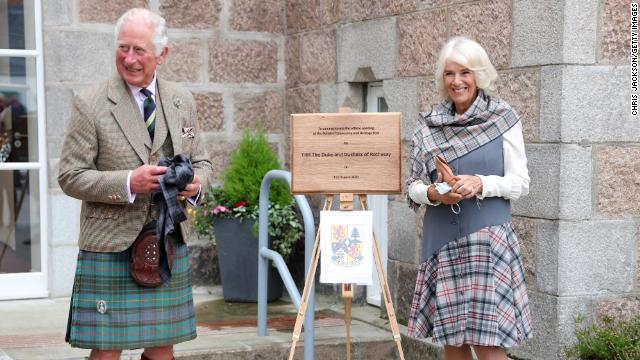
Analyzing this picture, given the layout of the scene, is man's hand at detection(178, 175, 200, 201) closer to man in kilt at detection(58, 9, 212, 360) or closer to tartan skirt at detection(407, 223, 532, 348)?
man in kilt at detection(58, 9, 212, 360)

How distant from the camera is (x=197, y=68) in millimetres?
6129

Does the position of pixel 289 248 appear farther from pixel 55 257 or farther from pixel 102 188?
pixel 102 188

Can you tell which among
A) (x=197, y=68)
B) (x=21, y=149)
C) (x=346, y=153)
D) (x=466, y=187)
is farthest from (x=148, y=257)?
(x=197, y=68)

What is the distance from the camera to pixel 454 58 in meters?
3.59

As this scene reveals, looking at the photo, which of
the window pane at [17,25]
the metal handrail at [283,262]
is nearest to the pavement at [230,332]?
the metal handrail at [283,262]

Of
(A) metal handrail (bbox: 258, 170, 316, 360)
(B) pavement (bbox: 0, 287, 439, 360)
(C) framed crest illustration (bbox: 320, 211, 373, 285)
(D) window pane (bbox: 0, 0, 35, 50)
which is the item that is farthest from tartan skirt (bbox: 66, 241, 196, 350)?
(D) window pane (bbox: 0, 0, 35, 50)

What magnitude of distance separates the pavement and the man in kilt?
3.41 ft

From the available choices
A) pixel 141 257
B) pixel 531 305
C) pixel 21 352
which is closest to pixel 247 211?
pixel 21 352

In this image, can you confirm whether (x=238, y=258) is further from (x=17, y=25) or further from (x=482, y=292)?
(x=482, y=292)

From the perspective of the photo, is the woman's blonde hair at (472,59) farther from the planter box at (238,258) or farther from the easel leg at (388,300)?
the planter box at (238,258)

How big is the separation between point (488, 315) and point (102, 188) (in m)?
1.47

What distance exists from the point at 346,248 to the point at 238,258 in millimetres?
2067

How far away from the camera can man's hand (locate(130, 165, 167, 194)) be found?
323 centimetres

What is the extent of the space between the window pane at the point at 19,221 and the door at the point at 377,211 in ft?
6.71
